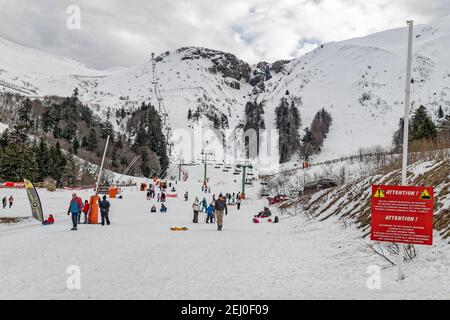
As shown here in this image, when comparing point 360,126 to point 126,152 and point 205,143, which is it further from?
point 126,152


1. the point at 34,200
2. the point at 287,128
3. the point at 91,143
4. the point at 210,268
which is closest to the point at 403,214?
the point at 210,268

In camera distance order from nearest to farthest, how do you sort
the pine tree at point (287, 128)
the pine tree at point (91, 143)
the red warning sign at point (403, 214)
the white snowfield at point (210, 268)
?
the white snowfield at point (210, 268) → the red warning sign at point (403, 214) → the pine tree at point (91, 143) → the pine tree at point (287, 128)

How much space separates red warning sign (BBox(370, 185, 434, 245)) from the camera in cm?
746

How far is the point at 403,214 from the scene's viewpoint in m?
7.71

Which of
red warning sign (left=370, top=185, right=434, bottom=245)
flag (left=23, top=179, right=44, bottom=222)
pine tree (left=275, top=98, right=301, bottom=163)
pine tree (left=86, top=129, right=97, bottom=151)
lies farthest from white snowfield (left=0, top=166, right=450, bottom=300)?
pine tree (left=275, top=98, right=301, bottom=163)

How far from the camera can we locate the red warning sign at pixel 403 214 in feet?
24.5

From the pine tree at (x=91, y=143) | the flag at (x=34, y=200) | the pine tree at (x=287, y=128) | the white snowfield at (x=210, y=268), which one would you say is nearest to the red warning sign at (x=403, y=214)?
the white snowfield at (x=210, y=268)

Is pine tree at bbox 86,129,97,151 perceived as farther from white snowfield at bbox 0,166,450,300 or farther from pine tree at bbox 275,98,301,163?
white snowfield at bbox 0,166,450,300

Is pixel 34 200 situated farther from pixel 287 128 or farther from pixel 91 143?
pixel 287 128

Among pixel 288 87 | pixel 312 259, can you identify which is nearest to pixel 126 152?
pixel 288 87

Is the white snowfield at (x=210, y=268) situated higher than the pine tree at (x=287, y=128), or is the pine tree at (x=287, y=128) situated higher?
the pine tree at (x=287, y=128)

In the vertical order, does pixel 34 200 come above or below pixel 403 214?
below

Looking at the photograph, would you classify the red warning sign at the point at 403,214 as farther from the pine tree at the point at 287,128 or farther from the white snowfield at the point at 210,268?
the pine tree at the point at 287,128
